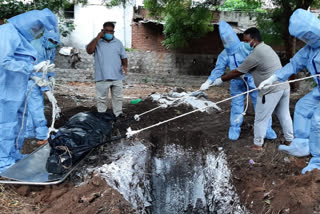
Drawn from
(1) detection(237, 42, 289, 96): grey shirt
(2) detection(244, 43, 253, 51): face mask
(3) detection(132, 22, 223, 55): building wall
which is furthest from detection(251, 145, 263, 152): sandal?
(3) detection(132, 22, 223, 55): building wall

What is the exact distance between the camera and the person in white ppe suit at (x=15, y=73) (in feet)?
11.4

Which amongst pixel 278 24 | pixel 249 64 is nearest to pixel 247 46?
pixel 249 64

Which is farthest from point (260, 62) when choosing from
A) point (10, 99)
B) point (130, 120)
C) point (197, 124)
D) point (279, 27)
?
point (279, 27)

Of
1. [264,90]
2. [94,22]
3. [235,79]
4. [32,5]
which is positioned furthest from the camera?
[94,22]

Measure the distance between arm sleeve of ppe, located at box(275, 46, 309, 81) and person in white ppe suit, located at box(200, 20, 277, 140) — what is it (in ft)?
2.89

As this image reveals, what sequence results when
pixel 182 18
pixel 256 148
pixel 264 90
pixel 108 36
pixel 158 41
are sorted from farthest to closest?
pixel 158 41 < pixel 182 18 < pixel 108 36 < pixel 256 148 < pixel 264 90

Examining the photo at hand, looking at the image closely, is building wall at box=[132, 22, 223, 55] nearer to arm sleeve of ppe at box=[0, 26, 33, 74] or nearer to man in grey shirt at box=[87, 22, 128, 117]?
man in grey shirt at box=[87, 22, 128, 117]

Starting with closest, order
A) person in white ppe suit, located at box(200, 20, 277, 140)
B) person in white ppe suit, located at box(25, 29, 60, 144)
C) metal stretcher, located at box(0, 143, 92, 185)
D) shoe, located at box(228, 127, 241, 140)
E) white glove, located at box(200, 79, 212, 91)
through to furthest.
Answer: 1. metal stretcher, located at box(0, 143, 92, 185)
2. person in white ppe suit, located at box(25, 29, 60, 144)
3. person in white ppe suit, located at box(200, 20, 277, 140)
4. white glove, located at box(200, 79, 212, 91)
5. shoe, located at box(228, 127, 241, 140)

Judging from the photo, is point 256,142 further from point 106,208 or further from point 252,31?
point 106,208

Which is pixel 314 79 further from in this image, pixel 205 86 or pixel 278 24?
pixel 278 24

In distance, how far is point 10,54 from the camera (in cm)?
340

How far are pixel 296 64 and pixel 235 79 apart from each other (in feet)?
4.15

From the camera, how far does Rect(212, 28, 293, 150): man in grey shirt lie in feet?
14.0

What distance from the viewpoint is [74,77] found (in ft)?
41.1
